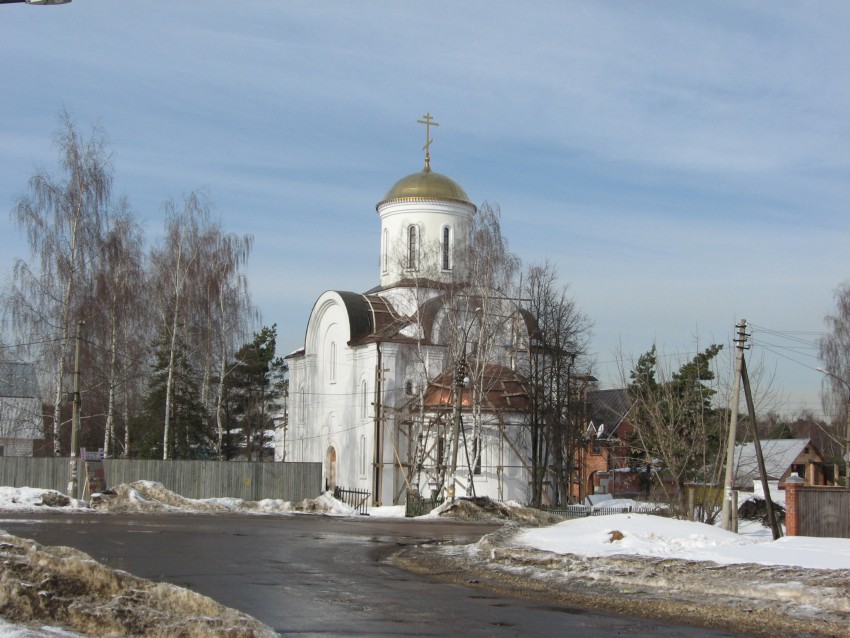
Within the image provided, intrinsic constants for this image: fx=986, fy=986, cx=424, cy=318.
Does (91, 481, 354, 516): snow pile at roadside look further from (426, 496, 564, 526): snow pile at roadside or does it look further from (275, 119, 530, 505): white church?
(275, 119, 530, 505): white church

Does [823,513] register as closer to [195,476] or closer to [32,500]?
[32,500]

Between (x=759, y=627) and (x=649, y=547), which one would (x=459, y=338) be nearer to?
(x=649, y=547)

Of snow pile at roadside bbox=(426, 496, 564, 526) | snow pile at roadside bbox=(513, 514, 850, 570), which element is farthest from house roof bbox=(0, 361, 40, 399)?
snow pile at roadside bbox=(513, 514, 850, 570)

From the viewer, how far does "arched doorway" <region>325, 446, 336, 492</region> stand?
43531 mm

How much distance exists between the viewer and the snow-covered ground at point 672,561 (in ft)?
39.4

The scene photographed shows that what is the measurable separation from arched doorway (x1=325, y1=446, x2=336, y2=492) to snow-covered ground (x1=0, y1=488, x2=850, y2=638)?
22550 mm

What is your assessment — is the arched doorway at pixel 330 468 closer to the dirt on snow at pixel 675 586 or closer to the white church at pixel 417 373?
the white church at pixel 417 373

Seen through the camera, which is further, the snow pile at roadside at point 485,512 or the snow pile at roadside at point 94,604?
the snow pile at roadside at point 485,512

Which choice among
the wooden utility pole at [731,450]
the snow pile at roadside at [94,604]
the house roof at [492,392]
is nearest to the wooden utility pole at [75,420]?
the house roof at [492,392]

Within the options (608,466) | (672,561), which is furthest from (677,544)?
(608,466)

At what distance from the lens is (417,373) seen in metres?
40.7

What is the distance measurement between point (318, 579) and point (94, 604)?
18.7 ft

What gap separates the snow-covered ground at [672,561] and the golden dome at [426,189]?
2546 cm

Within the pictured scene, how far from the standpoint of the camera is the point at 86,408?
141 feet
